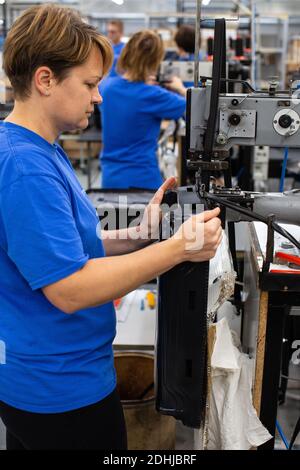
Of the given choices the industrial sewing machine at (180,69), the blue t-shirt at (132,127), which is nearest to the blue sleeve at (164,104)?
the blue t-shirt at (132,127)

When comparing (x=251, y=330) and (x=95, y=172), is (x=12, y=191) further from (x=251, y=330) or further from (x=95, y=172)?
(x=95, y=172)

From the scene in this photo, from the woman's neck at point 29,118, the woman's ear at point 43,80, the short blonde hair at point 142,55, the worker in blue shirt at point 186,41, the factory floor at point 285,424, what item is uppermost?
the worker in blue shirt at point 186,41

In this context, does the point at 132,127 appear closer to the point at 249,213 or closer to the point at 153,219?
the point at 153,219

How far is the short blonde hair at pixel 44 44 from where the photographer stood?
83cm

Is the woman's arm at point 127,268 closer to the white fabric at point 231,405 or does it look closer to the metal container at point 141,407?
the white fabric at point 231,405

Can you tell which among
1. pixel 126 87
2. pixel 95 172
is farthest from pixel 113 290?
pixel 95 172

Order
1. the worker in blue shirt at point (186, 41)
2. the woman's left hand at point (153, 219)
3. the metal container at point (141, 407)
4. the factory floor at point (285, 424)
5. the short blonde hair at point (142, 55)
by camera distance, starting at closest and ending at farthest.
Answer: the woman's left hand at point (153, 219) < the metal container at point (141, 407) < the factory floor at point (285, 424) < the short blonde hair at point (142, 55) < the worker in blue shirt at point (186, 41)

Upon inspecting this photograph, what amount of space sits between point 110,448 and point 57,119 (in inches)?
23.9

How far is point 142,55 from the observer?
2.38 meters

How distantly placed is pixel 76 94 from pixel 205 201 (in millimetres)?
382

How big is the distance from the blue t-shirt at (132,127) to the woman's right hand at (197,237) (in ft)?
5.25

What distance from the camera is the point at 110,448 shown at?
1.02 metres

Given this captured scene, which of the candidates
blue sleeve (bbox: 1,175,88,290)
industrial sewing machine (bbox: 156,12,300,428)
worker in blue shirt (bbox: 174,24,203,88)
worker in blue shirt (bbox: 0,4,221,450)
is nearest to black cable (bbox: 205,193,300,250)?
industrial sewing machine (bbox: 156,12,300,428)
